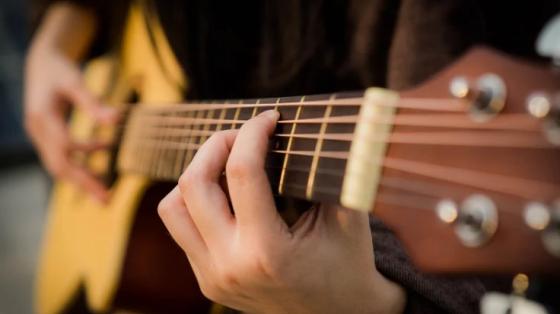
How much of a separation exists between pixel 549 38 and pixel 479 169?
1.06 ft

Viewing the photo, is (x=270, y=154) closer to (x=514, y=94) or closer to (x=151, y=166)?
(x=514, y=94)

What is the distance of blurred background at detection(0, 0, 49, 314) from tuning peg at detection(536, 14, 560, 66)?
1253 mm

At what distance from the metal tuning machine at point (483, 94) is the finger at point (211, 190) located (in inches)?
7.7

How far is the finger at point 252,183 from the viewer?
427 millimetres

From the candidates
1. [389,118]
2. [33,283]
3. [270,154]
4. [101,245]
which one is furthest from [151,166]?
[33,283]

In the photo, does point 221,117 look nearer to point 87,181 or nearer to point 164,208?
point 164,208

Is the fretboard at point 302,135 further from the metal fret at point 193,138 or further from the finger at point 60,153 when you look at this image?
the finger at point 60,153

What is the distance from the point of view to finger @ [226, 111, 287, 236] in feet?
1.40

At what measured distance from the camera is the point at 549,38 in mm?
584

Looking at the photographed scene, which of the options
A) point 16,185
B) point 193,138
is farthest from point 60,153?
point 16,185

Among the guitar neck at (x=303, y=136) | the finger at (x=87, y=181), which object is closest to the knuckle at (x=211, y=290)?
the guitar neck at (x=303, y=136)

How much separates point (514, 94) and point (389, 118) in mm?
79

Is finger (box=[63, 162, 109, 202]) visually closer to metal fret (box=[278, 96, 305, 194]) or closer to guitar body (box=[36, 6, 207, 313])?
guitar body (box=[36, 6, 207, 313])

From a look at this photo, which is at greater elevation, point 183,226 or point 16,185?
point 183,226
